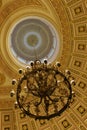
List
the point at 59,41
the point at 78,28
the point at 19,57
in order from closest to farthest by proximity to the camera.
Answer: the point at 78,28 → the point at 59,41 → the point at 19,57

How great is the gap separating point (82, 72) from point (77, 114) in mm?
1748

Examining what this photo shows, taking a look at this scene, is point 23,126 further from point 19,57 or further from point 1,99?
point 19,57

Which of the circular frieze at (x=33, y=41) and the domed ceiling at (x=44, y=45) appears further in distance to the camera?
the circular frieze at (x=33, y=41)

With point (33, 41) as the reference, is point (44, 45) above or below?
below

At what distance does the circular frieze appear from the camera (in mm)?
13547

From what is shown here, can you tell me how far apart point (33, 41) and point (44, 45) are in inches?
19.7

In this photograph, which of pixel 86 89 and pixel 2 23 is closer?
pixel 2 23

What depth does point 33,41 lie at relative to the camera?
14.2 m

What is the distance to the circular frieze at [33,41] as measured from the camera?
13547 mm

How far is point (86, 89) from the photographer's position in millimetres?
13312

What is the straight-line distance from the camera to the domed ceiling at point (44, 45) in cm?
1201

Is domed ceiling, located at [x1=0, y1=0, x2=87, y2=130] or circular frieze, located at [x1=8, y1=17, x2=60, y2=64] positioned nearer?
domed ceiling, located at [x1=0, y1=0, x2=87, y2=130]

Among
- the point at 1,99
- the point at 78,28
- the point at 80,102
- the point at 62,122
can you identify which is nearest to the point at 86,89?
the point at 80,102

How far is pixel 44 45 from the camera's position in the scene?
14164 millimetres
